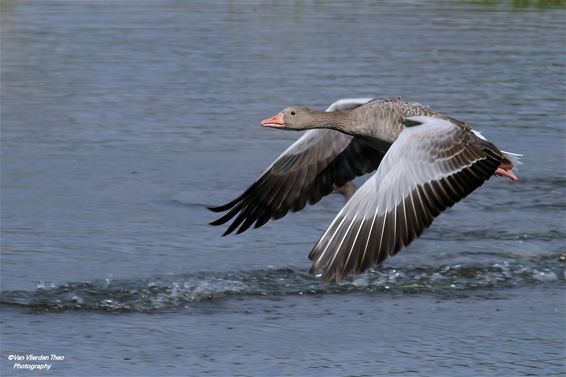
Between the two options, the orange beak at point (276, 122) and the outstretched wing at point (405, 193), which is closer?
the outstretched wing at point (405, 193)

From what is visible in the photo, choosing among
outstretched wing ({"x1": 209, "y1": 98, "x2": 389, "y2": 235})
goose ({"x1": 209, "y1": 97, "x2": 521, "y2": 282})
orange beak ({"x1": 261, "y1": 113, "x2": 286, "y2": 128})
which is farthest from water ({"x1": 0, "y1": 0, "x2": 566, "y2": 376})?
orange beak ({"x1": 261, "y1": 113, "x2": 286, "y2": 128})

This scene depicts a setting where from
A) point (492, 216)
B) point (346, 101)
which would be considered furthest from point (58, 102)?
point (346, 101)

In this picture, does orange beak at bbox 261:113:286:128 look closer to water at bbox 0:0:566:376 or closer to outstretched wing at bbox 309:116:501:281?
outstretched wing at bbox 309:116:501:281

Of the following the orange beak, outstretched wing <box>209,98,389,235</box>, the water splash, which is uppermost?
the orange beak

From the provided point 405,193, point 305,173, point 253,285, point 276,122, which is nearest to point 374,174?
point 405,193

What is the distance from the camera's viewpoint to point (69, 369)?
7.73 meters

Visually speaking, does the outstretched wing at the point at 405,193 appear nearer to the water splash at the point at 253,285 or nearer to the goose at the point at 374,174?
the goose at the point at 374,174

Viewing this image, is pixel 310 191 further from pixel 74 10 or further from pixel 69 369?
pixel 74 10

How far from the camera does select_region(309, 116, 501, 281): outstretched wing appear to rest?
7.48 metres

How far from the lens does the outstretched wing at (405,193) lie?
24.5ft

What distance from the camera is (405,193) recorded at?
307 inches

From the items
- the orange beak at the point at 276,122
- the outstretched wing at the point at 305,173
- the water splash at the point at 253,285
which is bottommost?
the water splash at the point at 253,285

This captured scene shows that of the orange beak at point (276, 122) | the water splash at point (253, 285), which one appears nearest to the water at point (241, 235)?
the water splash at point (253, 285)

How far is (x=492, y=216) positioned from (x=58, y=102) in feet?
21.7
